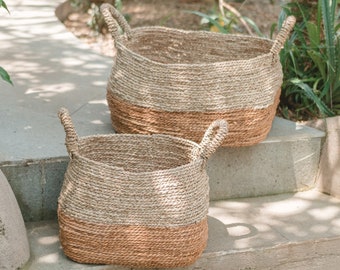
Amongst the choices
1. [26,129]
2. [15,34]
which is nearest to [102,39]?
[15,34]

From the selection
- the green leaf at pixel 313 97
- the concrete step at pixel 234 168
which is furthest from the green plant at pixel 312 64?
the concrete step at pixel 234 168

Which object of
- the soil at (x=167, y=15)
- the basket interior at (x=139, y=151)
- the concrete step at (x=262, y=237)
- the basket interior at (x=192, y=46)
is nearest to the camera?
the concrete step at (x=262, y=237)

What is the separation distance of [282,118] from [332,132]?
1.11 ft

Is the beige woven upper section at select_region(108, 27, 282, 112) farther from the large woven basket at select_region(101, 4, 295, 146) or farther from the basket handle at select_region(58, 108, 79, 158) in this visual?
the basket handle at select_region(58, 108, 79, 158)

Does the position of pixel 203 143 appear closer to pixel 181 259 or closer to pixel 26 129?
pixel 181 259

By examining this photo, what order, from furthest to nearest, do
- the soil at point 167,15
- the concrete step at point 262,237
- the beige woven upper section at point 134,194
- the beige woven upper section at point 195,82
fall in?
the soil at point 167,15 → the beige woven upper section at point 195,82 → the concrete step at point 262,237 → the beige woven upper section at point 134,194

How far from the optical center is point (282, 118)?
4766mm

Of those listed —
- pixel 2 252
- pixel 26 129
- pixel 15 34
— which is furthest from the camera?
pixel 15 34

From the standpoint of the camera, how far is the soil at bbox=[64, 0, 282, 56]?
6787 millimetres

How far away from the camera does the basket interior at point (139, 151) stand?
12.7 ft

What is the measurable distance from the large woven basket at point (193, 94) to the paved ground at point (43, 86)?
0.91 ft

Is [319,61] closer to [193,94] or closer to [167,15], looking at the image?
[193,94]

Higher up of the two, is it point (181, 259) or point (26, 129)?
point (26, 129)

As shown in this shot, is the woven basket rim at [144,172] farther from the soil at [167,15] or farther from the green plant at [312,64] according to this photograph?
the soil at [167,15]
